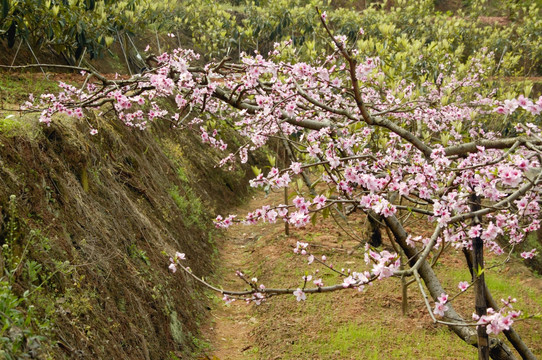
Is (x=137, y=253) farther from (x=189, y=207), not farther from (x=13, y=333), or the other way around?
(x=189, y=207)

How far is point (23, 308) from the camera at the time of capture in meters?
3.08

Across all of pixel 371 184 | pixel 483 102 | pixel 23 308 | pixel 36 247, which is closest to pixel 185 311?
pixel 36 247

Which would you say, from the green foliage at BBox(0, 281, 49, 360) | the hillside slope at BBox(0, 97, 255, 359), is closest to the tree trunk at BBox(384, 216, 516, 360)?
the hillside slope at BBox(0, 97, 255, 359)

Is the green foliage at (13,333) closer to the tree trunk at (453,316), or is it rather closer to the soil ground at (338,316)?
the tree trunk at (453,316)

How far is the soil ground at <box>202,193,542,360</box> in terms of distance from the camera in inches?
224

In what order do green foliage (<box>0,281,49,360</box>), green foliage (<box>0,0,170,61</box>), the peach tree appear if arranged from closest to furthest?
green foliage (<box>0,281,49,360</box>), the peach tree, green foliage (<box>0,0,170,61</box>)

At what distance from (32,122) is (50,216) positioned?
122 cm

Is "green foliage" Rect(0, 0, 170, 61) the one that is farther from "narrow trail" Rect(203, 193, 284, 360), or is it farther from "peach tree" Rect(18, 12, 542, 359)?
"narrow trail" Rect(203, 193, 284, 360)

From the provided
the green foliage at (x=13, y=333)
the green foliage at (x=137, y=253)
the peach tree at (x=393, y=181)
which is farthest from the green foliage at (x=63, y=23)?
the green foliage at (x=13, y=333)

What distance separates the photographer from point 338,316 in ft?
21.3

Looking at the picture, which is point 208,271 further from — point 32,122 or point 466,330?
point 466,330

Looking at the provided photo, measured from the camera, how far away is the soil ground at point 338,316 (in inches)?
224

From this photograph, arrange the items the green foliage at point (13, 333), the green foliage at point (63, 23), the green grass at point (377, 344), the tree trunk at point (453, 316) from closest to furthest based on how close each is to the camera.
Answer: the green foliage at point (13, 333) → the tree trunk at point (453, 316) → the green grass at point (377, 344) → the green foliage at point (63, 23)

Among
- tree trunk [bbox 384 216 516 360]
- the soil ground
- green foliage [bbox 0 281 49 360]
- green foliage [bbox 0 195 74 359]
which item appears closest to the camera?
green foliage [bbox 0 281 49 360]
